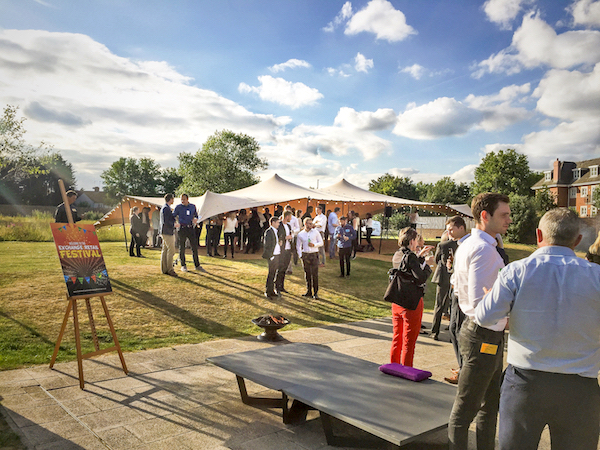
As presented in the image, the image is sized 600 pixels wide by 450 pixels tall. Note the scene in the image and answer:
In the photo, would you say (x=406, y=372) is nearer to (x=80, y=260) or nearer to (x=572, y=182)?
(x=80, y=260)

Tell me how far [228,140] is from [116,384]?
48528 millimetres

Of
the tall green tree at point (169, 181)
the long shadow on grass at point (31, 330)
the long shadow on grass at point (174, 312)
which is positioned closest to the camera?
Answer: the long shadow on grass at point (31, 330)

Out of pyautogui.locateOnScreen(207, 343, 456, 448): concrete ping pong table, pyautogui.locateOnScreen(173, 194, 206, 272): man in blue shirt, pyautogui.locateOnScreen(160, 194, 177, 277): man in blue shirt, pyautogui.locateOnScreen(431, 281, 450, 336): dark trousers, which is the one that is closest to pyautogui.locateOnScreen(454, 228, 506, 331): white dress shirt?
pyautogui.locateOnScreen(207, 343, 456, 448): concrete ping pong table

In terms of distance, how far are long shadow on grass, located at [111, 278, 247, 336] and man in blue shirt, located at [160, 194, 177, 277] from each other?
1351 millimetres

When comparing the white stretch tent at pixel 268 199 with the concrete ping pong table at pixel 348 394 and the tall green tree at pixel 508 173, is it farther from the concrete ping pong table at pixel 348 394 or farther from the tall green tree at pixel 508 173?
the tall green tree at pixel 508 173

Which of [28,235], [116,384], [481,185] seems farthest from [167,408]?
[481,185]

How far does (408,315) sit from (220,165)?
4730 centimetres

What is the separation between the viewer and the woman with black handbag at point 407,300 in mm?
4633

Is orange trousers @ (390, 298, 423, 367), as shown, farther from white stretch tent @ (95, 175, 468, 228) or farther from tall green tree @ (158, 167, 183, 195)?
tall green tree @ (158, 167, 183, 195)

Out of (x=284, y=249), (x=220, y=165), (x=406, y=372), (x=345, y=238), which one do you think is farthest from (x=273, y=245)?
(x=220, y=165)

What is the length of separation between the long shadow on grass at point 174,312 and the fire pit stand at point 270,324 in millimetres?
1096

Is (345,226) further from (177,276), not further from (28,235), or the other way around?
(28,235)

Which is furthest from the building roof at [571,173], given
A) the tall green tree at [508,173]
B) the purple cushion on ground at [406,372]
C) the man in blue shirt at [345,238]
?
the purple cushion on ground at [406,372]

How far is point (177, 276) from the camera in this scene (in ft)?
36.4
